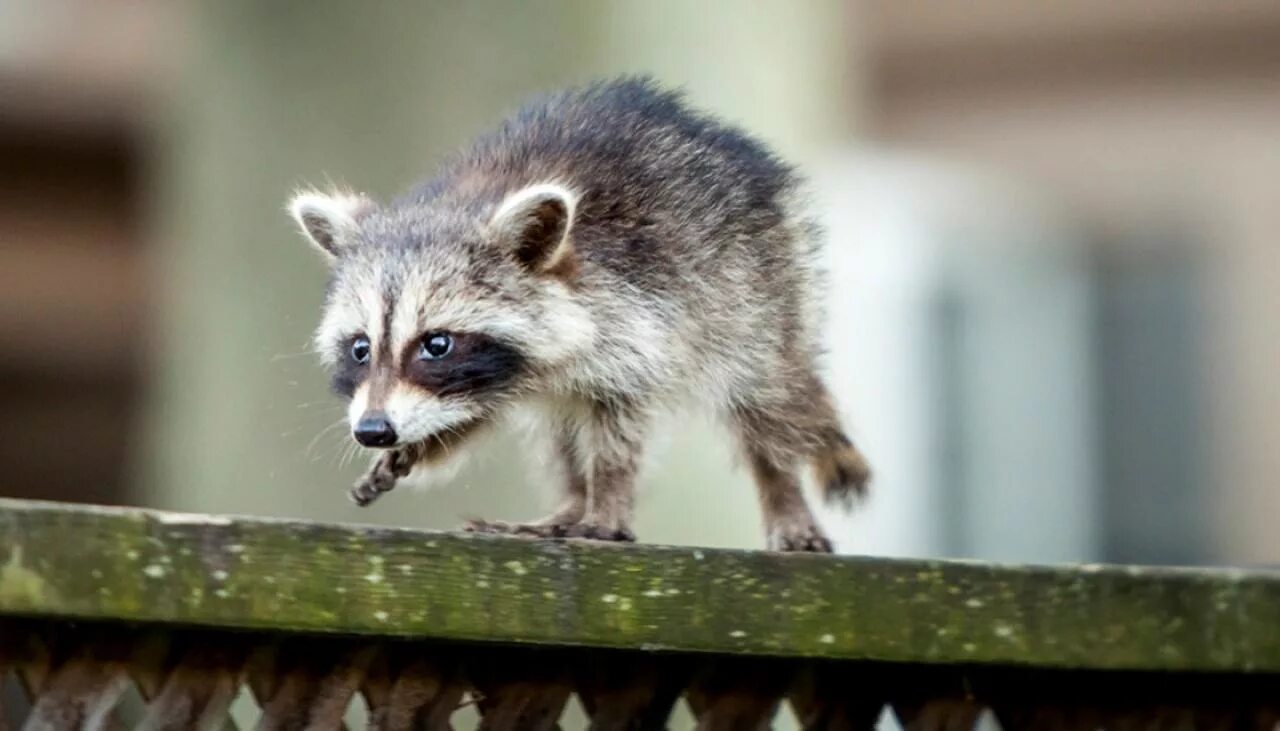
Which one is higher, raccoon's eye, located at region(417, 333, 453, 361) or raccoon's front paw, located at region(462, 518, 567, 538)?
raccoon's eye, located at region(417, 333, 453, 361)

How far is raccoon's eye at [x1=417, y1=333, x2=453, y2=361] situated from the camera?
3518mm

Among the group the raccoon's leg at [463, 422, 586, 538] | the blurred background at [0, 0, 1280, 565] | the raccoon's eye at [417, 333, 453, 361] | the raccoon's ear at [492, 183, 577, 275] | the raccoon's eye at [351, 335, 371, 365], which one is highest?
the raccoon's ear at [492, 183, 577, 275]

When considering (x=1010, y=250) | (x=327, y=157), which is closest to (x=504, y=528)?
(x=327, y=157)

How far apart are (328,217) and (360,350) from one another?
319mm

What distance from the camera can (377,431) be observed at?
10.8 ft

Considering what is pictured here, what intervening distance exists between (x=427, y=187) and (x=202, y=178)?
1943 mm

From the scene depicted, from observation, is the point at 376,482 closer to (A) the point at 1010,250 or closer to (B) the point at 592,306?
(B) the point at 592,306

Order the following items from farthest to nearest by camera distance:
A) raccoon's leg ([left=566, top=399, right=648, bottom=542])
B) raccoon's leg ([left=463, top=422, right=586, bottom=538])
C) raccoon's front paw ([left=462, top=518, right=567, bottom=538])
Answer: raccoon's leg ([left=463, top=422, right=586, bottom=538]), raccoon's leg ([left=566, top=399, right=648, bottom=542]), raccoon's front paw ([left=462, top=518, right=567, bottom=538])

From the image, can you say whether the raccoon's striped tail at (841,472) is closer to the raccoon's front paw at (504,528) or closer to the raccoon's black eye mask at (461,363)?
the raccoon's black eye mask at (461,363)

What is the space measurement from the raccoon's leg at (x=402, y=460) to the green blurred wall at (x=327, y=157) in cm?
156

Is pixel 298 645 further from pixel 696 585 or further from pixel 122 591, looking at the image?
pixel 696 585

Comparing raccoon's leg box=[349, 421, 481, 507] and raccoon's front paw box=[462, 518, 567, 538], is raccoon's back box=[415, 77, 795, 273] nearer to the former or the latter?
raccoon's leg box=[349, 421, 481, 507]

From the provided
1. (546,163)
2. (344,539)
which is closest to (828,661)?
(344,539)

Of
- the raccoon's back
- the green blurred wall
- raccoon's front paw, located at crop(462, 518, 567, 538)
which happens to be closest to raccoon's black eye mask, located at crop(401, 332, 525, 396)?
the raccoon's back
